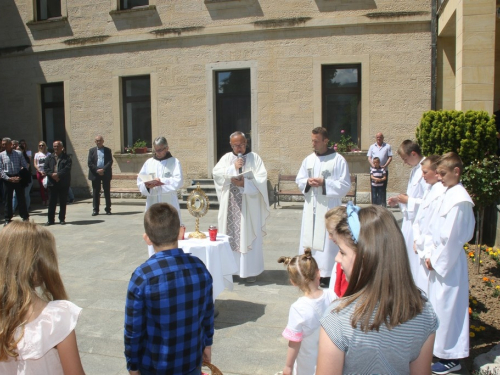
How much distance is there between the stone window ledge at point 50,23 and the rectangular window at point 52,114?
185cm

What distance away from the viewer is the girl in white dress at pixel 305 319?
304 centimetres

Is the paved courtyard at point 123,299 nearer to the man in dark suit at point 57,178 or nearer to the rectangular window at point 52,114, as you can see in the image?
the man in dark suit at point 57,178

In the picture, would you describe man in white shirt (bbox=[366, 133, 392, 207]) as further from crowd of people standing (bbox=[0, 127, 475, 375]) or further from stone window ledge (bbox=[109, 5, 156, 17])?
stone window ledge (bbox=[109, 5, 156, 17])

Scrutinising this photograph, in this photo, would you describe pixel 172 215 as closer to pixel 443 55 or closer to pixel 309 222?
pixel 309 222

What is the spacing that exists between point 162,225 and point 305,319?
1086mm

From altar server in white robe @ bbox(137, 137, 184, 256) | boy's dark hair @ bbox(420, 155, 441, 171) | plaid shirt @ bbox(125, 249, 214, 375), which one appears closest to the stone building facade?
altar server in white robe @ bbox(137, 137, 184, 256)

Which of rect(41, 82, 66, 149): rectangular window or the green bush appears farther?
rect(41, 82, 66, 149): rectangular window

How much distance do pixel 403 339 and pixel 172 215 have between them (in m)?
1.52

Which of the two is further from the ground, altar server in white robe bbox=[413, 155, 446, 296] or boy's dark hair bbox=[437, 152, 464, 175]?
boy's dark hair bbox=[437, 152, 464, 175]

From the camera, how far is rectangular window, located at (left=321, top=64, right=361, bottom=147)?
13.3 m

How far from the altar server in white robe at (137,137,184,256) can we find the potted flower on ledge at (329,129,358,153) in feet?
22.9

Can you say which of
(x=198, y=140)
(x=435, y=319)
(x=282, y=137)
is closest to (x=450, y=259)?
(x=435, y=319)

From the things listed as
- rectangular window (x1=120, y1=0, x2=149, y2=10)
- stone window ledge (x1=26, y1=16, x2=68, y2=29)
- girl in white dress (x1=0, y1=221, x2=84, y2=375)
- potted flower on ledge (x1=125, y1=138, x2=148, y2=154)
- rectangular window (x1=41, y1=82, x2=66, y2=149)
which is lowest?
girl in white dress (x1=0, y1=221, x2=84, y2=375)

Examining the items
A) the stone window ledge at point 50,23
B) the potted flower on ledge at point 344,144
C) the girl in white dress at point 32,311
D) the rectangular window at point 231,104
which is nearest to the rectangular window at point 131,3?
the stone window ledge at point 50,23
